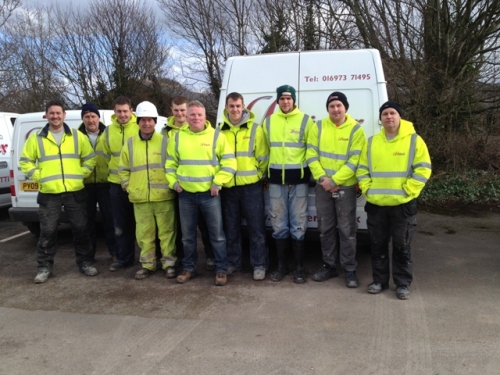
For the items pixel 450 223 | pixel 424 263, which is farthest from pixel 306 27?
pixel 424 263

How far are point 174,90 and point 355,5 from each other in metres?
12.4

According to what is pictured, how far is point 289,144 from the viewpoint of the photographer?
4480 millimetres

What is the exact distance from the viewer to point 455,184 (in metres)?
9.38

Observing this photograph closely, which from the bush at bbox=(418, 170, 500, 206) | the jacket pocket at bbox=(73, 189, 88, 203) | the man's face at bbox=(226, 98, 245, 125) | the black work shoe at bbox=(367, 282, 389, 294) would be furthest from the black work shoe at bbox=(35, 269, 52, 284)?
the bush at bbox=(418, 170, 500, 206)

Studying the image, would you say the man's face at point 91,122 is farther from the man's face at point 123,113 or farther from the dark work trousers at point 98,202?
the dark work trousers at point 98,202

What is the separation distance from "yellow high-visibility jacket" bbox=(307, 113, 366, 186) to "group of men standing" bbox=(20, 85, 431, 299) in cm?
1

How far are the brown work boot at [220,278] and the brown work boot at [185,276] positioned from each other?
1.07 feet

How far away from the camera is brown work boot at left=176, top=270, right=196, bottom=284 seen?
4750 mm

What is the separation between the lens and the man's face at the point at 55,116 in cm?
485

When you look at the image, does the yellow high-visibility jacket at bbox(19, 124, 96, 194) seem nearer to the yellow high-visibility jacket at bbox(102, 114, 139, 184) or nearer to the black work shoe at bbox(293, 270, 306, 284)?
the yellow high-visibility jacket at bbox(102, 114, 139, 184)

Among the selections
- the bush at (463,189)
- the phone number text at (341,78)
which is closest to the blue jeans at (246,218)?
the phone number text at (341,78)

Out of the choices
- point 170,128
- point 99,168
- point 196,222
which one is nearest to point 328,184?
point 196,222

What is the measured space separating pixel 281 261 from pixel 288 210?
598mm

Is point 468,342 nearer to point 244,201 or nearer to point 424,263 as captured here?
point 424,263
